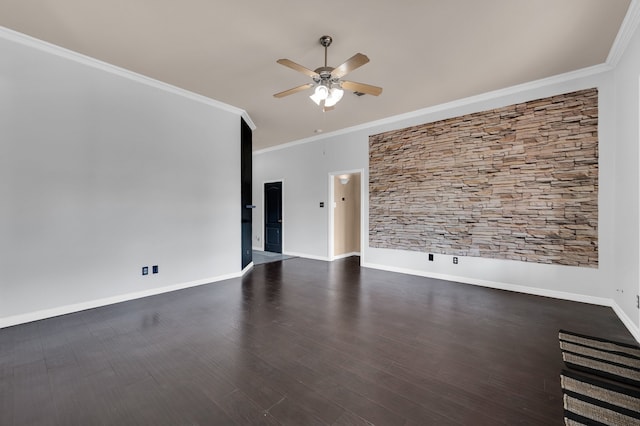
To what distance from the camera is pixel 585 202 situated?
144 inches

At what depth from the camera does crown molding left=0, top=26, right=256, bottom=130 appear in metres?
2.93

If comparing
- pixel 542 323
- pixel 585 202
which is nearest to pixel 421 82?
pixel 585 202

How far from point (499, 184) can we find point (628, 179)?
143 centimetres

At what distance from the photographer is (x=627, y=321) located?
294 cm

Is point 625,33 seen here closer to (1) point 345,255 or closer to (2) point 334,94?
(2) point 334,94

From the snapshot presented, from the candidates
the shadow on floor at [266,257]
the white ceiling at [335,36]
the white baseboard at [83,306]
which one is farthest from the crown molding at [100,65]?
the shadow on floor at [266,257]

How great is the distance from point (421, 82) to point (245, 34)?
2544mm

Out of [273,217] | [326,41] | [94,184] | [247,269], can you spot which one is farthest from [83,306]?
[273,217]

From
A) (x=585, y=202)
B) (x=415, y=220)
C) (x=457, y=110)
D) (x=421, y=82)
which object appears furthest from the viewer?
(x=415, y=220)

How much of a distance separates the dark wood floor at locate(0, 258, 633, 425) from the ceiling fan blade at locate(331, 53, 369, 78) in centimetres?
259

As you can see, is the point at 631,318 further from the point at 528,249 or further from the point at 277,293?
the point at 277,293

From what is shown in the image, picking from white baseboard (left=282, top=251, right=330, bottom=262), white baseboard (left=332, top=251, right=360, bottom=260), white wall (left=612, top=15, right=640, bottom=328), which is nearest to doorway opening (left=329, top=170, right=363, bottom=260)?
white baseboard (left=332, top=251, right=360, bottom=260)

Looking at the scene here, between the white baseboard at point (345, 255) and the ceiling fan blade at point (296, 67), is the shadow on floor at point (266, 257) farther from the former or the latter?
the ceiling fan blade at point (296, 67)

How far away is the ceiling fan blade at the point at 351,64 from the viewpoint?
233cm
